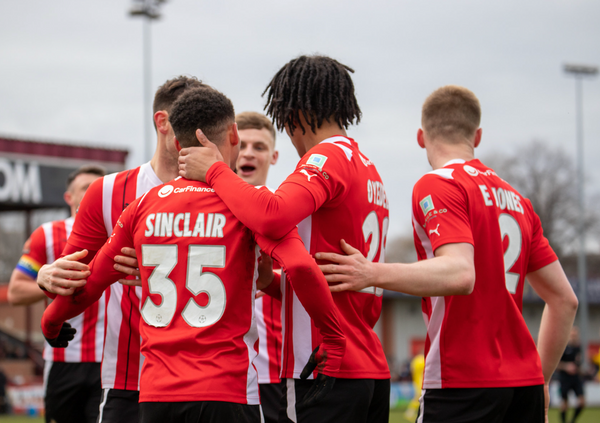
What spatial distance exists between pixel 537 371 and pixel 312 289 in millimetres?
1455

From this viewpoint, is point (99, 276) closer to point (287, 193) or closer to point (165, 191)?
point (165, 191)

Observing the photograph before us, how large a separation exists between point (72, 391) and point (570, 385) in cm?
1432

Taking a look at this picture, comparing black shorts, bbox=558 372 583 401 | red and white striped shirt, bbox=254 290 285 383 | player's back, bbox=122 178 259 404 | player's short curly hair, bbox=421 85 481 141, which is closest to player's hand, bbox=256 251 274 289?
player's back, bbox=122 178 259 404

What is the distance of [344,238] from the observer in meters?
3.09

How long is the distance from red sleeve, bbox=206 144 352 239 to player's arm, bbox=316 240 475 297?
0.85ft

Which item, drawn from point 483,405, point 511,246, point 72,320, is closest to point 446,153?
point 511,246

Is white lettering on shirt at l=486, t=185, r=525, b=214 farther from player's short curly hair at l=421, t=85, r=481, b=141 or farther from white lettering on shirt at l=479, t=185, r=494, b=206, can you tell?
player's short curly hair at l=421, t=85, r=481, b=141

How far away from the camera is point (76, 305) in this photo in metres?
3.18

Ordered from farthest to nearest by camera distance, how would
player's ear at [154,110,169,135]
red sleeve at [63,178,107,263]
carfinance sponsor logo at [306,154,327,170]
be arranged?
player's ear at [154,110,169,135], red sleeve at [63,178,107,263], carfinance sponsor logo at [306,154,327,170]

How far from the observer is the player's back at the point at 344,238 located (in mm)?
2998

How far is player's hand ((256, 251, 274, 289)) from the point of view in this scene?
322 centimetres

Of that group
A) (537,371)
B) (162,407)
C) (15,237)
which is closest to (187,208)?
(162,407)

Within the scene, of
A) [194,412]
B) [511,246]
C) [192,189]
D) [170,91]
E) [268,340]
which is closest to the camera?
[194,412]

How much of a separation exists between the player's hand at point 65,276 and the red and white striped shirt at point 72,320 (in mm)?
2266
